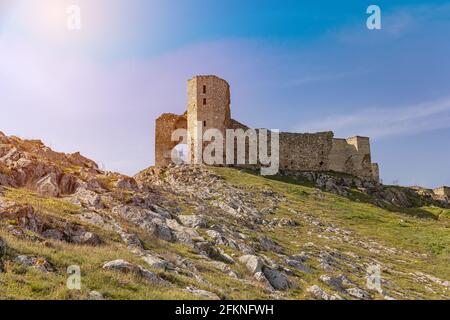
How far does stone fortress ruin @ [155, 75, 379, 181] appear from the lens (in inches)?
2041

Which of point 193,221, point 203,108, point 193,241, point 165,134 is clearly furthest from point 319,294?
point 165,134

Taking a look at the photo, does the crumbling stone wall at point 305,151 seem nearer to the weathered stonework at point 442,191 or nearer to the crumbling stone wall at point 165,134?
the crumbling stone wall at point 165,134

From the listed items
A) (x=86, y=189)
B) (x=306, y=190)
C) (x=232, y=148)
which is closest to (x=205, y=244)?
(x=86, y=189)

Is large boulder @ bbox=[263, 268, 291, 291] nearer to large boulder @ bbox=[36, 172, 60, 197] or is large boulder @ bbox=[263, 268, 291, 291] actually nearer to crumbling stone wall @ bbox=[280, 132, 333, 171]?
large boulder @ bbox=[36, 172, 60, 197]

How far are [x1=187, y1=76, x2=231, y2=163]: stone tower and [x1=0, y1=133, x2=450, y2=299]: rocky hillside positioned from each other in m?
8.28

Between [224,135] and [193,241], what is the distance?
108 feet

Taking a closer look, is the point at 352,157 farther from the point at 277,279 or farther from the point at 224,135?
the point at 277,279

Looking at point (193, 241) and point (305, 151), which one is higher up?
point (305, 151)

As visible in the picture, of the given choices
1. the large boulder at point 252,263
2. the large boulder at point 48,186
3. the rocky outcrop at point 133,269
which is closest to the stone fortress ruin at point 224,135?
the large boulder at point 48,186

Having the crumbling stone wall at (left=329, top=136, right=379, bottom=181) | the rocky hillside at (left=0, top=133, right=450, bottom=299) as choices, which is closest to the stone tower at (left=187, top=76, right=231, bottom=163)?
the rocky hillside at (left=0, top=133, right=450, bottom=299)

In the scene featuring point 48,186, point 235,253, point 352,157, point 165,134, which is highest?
point 165,134

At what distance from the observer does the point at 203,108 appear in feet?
170

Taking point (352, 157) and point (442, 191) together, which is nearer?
point (352, 157)

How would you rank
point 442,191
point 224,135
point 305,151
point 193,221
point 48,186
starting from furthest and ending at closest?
point 442,191
point 305,151
point 224,135
point 48,186
point 193,221
